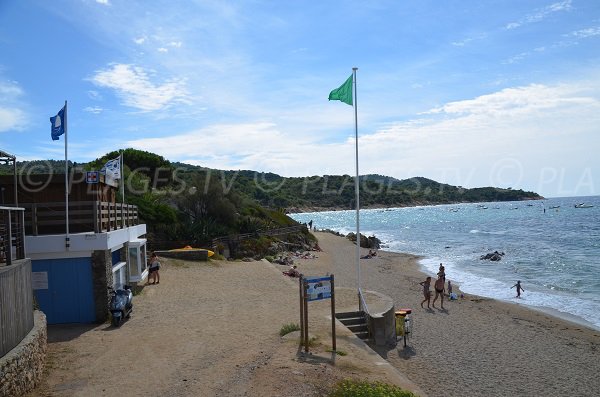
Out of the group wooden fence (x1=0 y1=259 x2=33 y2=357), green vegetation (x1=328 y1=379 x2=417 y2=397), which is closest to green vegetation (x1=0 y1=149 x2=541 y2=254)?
wooden fence (x1=0 y1=259 x2=33 y2=357)

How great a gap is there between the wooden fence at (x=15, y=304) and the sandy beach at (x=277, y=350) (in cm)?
100

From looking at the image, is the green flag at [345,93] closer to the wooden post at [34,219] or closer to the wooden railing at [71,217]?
the wooden railing at [71,217]

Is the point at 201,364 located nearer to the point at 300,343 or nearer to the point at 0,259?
the point at 300,343

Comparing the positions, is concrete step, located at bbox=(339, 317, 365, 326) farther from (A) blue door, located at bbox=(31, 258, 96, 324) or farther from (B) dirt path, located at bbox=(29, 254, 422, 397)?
(A) blue door, located at bbox=(31, 258, 96, 324)

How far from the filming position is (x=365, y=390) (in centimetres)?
790

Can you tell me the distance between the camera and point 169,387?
8.57m

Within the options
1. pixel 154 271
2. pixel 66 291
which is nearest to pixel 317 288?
pixel 66 291

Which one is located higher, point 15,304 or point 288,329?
point 15,304

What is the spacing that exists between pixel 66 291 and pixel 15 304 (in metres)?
5.02

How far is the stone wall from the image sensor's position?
725 cm

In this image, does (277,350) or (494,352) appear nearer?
(277,350)

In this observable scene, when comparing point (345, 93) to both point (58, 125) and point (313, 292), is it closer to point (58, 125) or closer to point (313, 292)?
point (313, 292)

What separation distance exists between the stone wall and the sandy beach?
256 millimetres

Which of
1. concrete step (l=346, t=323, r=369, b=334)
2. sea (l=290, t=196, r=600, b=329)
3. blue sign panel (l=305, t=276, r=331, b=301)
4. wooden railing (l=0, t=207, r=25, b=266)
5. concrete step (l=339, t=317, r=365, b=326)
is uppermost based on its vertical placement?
wooden railing (l=0, t=207, r=25, b=266)
